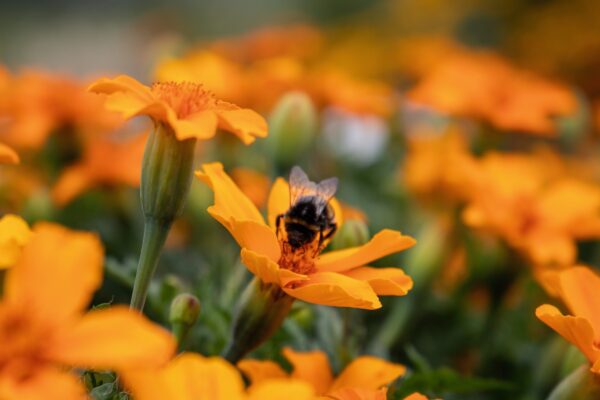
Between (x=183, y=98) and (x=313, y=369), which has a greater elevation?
(x=183, y=98)

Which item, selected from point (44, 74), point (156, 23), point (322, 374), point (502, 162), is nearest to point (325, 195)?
point (322, 374)

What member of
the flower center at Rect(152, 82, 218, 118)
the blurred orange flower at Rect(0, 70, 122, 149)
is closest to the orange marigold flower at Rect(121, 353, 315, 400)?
the flower center at Rect(152, 82, 218, 118)

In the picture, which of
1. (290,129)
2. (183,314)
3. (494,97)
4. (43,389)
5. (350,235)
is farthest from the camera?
(494,97)

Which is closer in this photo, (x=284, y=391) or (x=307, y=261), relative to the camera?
(x=284, y=391)

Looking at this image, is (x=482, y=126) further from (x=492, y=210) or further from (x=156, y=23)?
(x=156, y=23)

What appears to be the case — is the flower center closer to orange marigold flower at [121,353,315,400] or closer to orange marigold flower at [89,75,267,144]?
orange marigold flower at [89,75,267,144]

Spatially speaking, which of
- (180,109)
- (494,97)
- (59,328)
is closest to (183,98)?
(180,109)

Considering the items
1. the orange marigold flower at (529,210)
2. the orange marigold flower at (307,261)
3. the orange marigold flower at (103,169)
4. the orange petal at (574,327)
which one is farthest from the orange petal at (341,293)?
the orange marigold flower at (103,169)

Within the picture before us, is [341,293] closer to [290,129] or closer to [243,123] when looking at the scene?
[243,123]

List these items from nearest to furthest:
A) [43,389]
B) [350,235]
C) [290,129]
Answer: [43,389]
[350,235]
[290,129]
